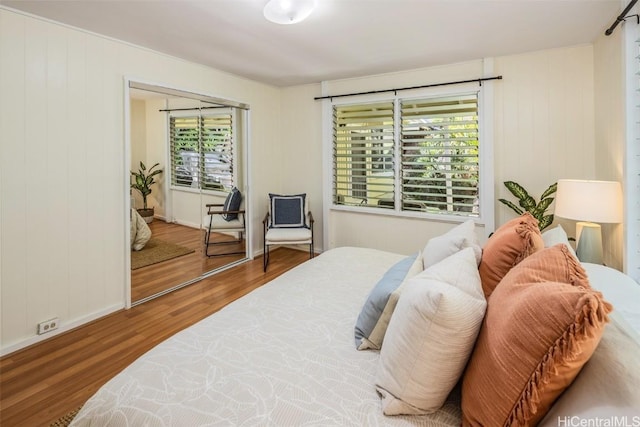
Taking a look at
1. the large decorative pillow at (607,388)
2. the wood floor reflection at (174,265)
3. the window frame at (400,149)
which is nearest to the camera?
the large decorative pillow at (607,388)

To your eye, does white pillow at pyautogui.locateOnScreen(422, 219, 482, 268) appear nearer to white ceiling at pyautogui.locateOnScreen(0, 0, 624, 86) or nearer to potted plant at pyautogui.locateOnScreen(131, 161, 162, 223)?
white ceiling at pyautogui.locateOnScreen(0, 0, 624, 86)

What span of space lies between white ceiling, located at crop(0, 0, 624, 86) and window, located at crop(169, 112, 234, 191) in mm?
685

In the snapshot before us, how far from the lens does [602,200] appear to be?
90.4 inches

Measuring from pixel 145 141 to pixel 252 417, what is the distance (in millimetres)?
3154

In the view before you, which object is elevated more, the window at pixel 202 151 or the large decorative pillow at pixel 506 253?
the window at pixel 202 151

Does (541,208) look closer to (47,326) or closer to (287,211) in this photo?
(287,211)

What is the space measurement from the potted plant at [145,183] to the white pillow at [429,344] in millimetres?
3139

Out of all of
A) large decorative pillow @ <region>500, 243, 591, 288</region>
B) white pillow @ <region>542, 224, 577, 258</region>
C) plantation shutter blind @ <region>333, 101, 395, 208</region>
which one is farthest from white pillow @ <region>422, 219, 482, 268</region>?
plantation shutter blind @ <region>333, 101, 395, 208</region>

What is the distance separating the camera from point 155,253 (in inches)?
148

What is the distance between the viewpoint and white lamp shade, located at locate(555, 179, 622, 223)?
227 centimetres

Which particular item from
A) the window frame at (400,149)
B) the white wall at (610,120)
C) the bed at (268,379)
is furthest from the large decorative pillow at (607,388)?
the window frame at (400,149)

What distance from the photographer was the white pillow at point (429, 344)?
0.94 meters

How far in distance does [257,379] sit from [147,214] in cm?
301

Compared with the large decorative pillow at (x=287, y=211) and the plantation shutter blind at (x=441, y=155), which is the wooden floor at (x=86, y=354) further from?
the plantation shutter blind at (x=441, y=155)
